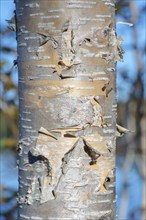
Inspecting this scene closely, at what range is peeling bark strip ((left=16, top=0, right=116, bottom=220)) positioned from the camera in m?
1.25

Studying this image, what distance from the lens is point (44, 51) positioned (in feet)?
4.14

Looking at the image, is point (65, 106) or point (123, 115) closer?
point (65, 106)

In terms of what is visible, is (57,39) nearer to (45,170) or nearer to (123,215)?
(45,170)

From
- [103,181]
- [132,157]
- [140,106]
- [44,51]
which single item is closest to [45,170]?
[103,181]

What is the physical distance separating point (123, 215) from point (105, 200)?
6.70 meters

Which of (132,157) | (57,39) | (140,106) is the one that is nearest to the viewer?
(57,39)

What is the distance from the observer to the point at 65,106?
4.11ft

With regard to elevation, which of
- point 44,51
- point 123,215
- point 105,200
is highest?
point 44,51

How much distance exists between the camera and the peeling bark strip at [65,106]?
49.3 inches

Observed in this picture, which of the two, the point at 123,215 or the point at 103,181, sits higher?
the point at 103,181

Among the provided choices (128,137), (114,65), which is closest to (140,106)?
(128,137)

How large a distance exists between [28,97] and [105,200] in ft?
0.92

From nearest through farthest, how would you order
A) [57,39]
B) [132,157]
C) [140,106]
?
1. [57,39]
2. [140,106]
3. [132,157]

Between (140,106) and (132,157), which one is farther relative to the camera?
(132,157)
